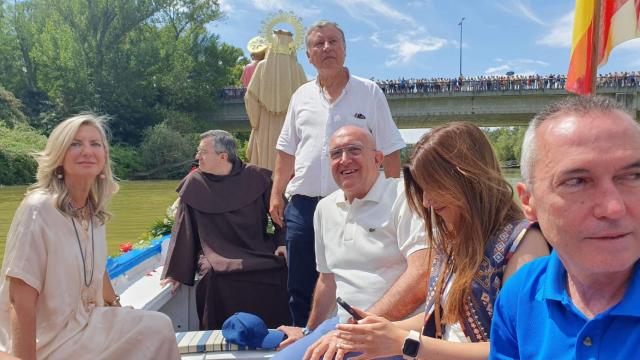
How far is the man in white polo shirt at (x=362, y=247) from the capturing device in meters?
1.98

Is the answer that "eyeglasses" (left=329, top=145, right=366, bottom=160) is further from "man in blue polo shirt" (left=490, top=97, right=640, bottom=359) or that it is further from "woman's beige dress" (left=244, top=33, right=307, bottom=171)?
"woman's beige dress" (left=244, top=33, right=307, bottom=171)

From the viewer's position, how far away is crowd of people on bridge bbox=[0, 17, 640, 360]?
931 mm

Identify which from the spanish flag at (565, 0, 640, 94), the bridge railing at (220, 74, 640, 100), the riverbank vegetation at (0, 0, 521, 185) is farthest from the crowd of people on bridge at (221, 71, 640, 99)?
the spanish flag at (565, 0, 640, 94)

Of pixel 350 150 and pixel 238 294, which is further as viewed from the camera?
pixel 238 294

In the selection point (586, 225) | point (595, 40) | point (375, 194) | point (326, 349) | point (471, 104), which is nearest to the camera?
point (586, 225)

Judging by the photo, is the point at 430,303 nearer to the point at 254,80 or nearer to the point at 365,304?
the point at 365,304

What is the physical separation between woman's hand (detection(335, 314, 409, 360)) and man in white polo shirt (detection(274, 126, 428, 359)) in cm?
29

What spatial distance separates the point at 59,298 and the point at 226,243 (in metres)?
1.61

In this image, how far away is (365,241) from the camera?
2.24m

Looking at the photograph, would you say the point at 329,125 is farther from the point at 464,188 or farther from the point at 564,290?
the point at 564,290

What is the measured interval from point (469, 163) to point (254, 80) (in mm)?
3668

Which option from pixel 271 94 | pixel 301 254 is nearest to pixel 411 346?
pixel 301 254

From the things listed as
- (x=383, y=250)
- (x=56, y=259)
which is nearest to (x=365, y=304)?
(x=383, y=250)

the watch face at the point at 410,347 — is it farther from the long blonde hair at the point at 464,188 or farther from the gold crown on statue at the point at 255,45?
the gold crown on statue at the point at 255,45
